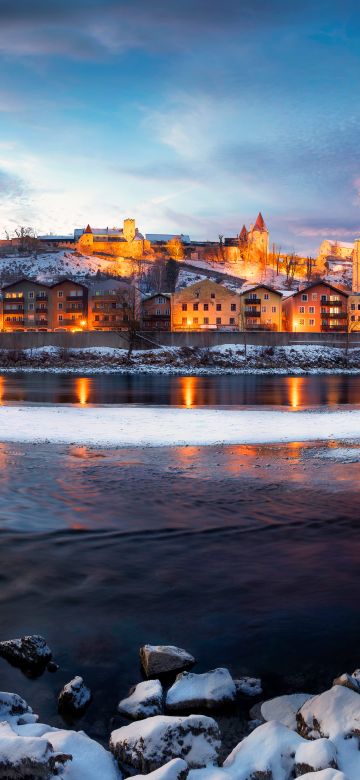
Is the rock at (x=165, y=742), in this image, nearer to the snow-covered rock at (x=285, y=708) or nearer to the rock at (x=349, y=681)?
the snow-covered rock at (x=285, y=708)

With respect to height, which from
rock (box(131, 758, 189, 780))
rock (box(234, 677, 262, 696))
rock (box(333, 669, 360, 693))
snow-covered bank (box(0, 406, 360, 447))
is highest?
snow-covered bank (box(0, 406, 360, 447))

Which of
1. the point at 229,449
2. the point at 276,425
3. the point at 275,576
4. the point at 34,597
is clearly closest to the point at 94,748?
the point at 34,597

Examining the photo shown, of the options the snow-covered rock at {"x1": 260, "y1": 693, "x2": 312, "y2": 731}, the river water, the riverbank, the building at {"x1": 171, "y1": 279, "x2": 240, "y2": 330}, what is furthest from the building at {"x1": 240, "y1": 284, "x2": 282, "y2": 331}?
the snow-covered rock at {"x1": 260, "y1": 693, "x2": 312, "y2": 731}

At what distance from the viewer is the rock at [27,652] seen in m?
6.17

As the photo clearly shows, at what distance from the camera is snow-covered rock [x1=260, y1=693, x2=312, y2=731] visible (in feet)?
16.9

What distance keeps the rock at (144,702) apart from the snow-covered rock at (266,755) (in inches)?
36.9

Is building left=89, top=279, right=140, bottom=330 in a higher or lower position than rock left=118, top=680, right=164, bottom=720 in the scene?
higher

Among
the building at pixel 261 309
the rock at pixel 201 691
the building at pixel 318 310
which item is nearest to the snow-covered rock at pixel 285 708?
the rock at pixel 201 691

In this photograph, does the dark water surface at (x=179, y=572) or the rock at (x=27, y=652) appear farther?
the dark water surface at (x=179, y=572)

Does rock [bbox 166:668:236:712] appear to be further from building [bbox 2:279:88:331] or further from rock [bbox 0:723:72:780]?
building [bbox 2:279:88:331]

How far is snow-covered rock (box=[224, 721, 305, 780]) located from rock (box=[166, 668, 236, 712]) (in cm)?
77

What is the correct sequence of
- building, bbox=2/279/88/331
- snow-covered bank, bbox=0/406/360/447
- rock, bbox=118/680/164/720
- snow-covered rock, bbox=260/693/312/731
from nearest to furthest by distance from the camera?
1. snow-covered rock, bbox=260/693/312/731
2. rock, bbox=118/680/164/720
3. snow-covered bank, bbox=0/406/360/447
4. building, bbox=2/279/88/331

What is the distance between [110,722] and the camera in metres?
5.29

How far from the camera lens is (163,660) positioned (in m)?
6.09
